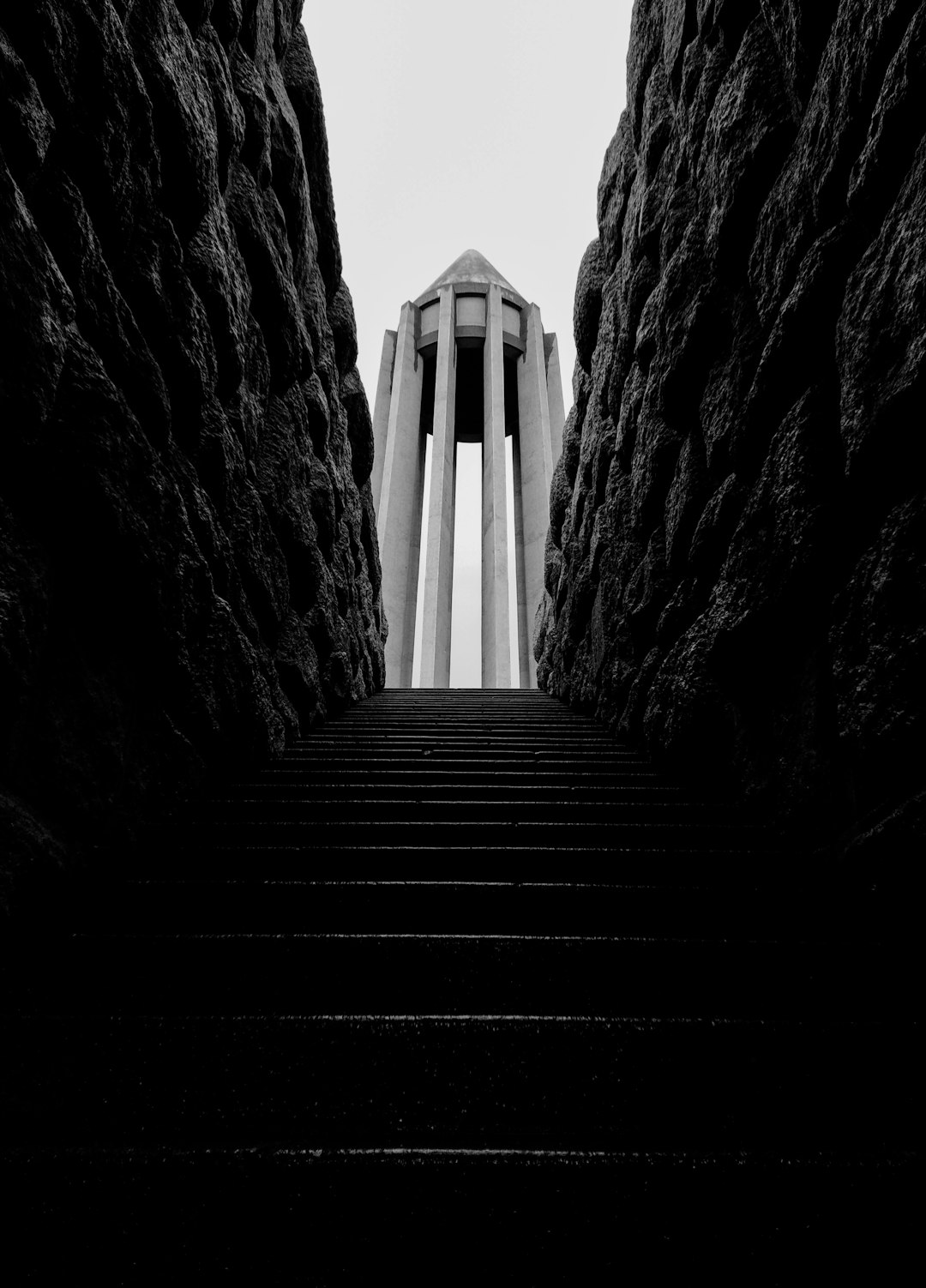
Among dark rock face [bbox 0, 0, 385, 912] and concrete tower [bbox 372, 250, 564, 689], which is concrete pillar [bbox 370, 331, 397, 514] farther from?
dark rock face [bbox 0, 0, 385, 912]

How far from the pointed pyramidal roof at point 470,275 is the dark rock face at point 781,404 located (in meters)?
9.46

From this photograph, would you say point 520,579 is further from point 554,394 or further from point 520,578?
point 554,394

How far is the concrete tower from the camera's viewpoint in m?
8.84

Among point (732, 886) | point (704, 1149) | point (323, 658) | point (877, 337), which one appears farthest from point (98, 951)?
point (323, 658)

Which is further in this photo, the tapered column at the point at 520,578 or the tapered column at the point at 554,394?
the tapered column at the point at 554,394

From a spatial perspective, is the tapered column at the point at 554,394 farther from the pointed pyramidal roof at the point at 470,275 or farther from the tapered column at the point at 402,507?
the tapered column at the point at 402,507

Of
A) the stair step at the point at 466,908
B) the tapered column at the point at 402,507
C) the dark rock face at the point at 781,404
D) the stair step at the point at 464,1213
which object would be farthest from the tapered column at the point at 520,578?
the stair step at the point at 464,1213

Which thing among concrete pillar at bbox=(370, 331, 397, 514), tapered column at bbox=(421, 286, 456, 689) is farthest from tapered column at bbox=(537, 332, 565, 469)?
concrete pillar at bbox=(370, 331, 397, 514)

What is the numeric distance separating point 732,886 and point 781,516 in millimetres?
671

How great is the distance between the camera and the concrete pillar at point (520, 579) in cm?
926

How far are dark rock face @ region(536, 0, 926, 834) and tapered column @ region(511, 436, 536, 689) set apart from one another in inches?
272

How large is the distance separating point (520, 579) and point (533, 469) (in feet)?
5.62

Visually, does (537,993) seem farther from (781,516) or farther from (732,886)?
(781,516)

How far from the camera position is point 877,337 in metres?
0.90
